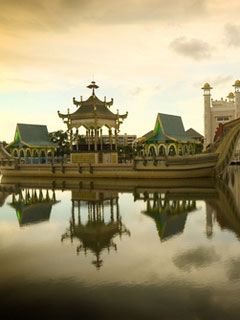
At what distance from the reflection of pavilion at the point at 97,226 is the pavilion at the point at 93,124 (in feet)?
43.3

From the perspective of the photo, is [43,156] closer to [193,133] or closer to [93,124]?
[93,124]

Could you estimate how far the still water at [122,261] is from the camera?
6.24m

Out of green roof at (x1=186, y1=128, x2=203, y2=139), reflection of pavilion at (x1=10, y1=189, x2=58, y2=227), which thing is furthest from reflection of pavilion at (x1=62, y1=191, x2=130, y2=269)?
green roof at (x1=186, y1=128, x2=203, y2=139)

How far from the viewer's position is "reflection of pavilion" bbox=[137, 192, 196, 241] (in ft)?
41.2

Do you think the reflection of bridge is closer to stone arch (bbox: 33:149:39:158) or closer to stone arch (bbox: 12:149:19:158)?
stone arch (bbox: 33:149:39:158)

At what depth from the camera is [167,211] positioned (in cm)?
1605

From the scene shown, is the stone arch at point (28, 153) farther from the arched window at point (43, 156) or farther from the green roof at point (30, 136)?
the arched window at point (43, 156)

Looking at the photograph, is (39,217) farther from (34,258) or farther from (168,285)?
(168,285)

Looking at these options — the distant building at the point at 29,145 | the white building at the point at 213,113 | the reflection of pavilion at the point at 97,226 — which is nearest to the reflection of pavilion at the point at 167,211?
the reflection of pavilion at the point at 97,226

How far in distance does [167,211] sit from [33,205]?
704cm

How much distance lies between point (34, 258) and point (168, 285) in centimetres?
367

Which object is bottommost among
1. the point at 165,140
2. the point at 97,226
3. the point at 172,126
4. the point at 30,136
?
the point at 97,226

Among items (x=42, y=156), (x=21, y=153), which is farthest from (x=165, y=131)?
(x=21, y=153)

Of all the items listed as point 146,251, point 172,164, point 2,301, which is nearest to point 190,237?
point 146,251
